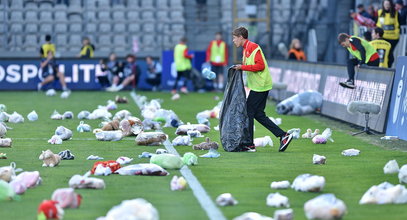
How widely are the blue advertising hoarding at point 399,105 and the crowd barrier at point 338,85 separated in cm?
32

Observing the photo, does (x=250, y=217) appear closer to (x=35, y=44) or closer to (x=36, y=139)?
(x=36, y=139)

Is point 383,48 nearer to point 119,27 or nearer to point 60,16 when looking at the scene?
point 119,27

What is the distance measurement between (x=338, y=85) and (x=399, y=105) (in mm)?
5420

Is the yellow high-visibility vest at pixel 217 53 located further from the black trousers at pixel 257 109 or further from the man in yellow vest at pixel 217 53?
the black trousers at pixel 257 109

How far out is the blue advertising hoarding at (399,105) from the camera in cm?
1703

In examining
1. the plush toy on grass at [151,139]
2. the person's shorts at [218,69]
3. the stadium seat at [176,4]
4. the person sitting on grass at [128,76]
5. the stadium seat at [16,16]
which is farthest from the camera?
the stadium seat at [176,4]

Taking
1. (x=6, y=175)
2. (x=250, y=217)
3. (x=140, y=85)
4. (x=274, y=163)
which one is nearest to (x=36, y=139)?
(x=274, y=163)

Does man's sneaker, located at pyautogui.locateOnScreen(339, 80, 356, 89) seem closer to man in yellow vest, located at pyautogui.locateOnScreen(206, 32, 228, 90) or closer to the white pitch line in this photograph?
the white pitch line

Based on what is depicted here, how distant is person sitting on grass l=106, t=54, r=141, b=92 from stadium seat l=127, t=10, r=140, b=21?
26.4 ft

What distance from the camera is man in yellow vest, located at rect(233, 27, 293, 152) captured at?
15477 mm

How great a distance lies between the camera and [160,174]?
1223cm

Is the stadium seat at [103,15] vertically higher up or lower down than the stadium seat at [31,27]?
higher up

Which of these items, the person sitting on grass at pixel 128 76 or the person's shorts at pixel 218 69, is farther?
the person's shorts at pixel 218 69

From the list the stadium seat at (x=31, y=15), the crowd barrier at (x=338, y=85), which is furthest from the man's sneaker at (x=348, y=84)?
the stadium seat at (x=31, y=15)
